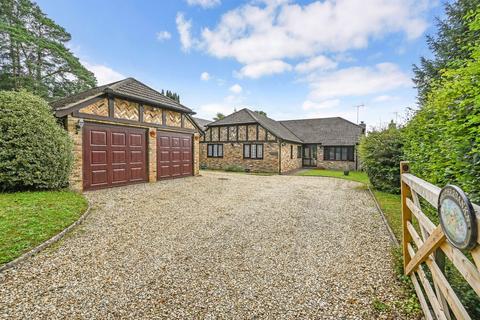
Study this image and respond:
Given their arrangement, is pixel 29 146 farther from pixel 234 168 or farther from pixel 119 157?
pixel 234 168

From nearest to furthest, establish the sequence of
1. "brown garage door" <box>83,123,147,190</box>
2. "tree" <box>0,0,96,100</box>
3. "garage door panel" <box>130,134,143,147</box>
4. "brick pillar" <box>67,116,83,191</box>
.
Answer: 1. "brick pillar" <box>67,116,83,191</box>
2. "brown garage door" <box>83,123,147,190</box>
3. "garage door panel" <box>130,134,143,147</box>
4. "tree" <box>0,0,96,100</box>

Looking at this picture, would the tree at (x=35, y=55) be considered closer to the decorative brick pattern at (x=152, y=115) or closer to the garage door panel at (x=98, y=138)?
the decorative brick pattern at (x=152, y=115)

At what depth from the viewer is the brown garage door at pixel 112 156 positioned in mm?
8102

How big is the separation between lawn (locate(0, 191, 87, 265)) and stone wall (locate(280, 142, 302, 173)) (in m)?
13.4

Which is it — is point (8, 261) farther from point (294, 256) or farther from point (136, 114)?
point (136, 114)

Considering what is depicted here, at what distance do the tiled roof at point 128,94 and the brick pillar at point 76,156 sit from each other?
1.10m

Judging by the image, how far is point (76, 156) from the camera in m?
7.70

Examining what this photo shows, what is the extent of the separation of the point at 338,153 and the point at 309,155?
9.34 feet

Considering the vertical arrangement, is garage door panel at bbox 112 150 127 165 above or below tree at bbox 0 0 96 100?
below

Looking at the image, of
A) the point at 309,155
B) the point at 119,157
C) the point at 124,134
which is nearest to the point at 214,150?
the point at 309,155

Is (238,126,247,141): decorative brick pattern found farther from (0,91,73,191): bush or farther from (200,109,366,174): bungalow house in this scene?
(0,91,73,191): bush

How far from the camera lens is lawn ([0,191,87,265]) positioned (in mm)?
3467

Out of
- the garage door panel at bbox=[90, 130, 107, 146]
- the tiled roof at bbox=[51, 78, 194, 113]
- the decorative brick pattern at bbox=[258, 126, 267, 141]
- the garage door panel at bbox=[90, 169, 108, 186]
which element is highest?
the tiled roof at bbox=[51, 78, 194, 113]

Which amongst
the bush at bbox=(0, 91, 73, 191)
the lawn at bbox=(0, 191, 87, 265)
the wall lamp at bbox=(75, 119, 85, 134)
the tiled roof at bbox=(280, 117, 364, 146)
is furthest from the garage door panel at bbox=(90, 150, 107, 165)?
the tiled roof at bbox=(280, 117, 364, 146)
